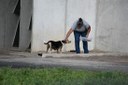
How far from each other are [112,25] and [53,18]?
115 inches

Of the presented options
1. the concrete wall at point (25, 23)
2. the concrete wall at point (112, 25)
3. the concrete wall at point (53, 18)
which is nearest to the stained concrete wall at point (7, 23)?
the concrete wall at point (25, 23)

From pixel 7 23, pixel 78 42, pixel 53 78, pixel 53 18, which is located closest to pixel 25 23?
pixel 7 23

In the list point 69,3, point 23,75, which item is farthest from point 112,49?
point 23,75

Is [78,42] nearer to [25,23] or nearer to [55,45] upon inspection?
[55,45]

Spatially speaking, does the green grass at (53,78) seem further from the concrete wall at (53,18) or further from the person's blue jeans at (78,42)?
the concrete wall at (53,18)

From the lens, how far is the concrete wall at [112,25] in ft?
79.7

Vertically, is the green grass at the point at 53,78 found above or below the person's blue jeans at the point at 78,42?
below

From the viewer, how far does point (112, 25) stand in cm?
2467

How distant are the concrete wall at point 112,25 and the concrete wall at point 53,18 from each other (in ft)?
2.96

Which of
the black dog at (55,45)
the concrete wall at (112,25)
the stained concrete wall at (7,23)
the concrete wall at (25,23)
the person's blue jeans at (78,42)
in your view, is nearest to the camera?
the black dog at (55,45)

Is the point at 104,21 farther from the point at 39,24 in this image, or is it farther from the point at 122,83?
the point at 122,83

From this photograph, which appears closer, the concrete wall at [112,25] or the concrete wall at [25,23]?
the concrete wall at [112,25]

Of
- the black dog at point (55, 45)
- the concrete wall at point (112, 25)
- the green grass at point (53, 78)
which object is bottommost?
the green grass at point (53, 78)

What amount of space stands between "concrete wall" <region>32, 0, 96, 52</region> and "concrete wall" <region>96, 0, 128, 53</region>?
90 centimetres
